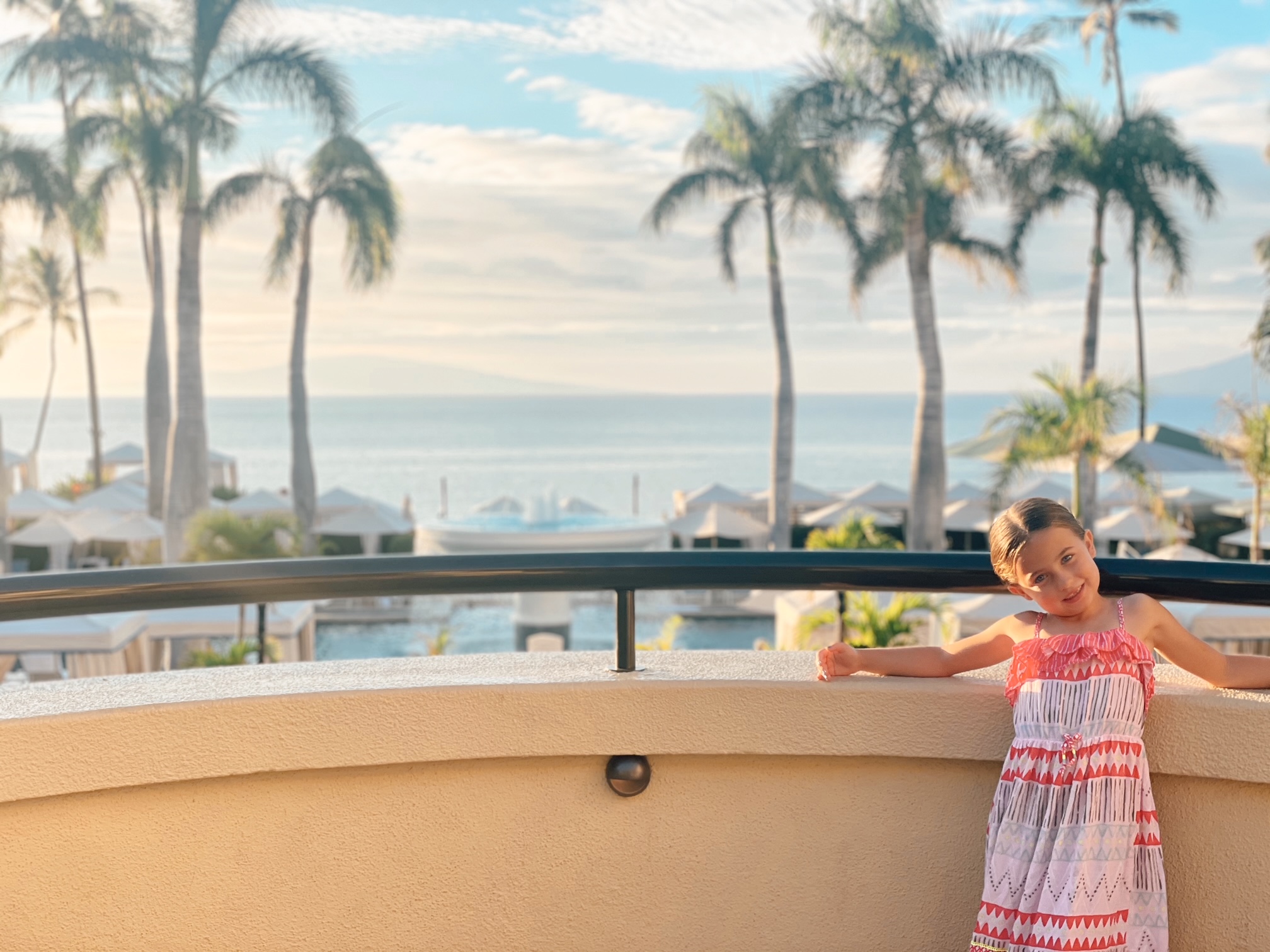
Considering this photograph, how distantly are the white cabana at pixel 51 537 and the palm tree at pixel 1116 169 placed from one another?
→ 21.9m

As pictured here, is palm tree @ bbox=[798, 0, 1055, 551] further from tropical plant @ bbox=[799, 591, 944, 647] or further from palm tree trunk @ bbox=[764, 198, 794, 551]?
tropical plant @ bbox=[799, 591, 944, 647]

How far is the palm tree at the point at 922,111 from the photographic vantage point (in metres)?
26.2

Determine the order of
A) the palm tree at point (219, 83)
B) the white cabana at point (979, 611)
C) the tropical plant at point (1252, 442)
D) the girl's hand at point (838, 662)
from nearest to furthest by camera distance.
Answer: the girl's hand at point (838, 662) → the white cabana at point (979, 611) → the tropical plant at point (1252, 442) → the palm tree at point (219, 83)

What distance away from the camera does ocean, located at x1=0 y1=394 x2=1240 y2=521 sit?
80125 millimetres

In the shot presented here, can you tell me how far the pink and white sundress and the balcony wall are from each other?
0.12m

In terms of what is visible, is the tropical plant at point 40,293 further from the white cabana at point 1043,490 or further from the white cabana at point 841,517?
the white cabana at point 1043,490

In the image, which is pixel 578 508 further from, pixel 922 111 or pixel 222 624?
pixel 222 624

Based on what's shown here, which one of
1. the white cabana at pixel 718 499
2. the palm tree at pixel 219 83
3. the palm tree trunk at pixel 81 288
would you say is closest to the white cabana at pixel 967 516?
the white cabana at pixel 718 499

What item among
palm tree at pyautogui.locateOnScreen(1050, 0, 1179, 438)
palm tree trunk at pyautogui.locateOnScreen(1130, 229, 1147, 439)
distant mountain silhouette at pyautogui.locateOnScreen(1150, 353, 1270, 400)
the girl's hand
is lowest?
the girl's hand

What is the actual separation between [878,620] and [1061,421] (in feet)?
33.0

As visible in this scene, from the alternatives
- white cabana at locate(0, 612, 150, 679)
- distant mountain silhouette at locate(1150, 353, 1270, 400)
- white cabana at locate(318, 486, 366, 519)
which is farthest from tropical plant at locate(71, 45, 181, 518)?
distant mountain silhouette at locate(1150, 353, 1270, 400)

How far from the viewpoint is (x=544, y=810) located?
228 cm

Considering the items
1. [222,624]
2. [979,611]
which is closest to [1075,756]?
[979,611]

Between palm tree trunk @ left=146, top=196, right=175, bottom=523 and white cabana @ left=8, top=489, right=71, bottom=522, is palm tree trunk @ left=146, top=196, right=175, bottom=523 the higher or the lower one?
the higher one
